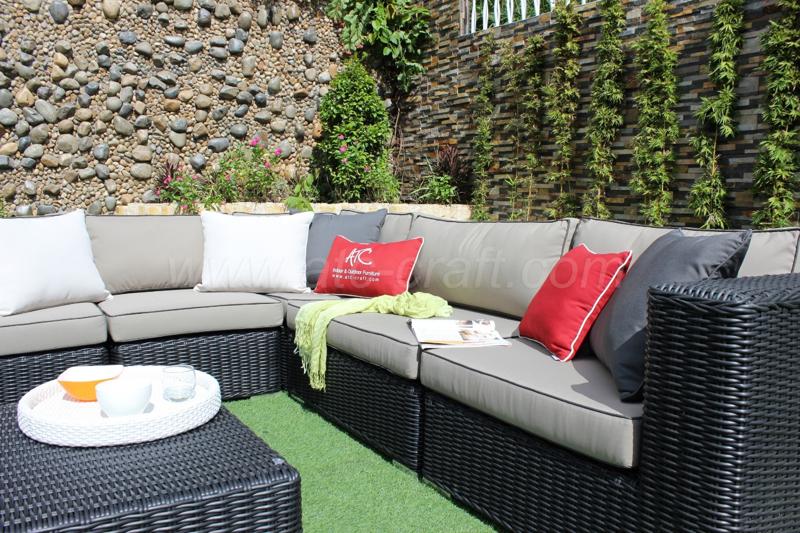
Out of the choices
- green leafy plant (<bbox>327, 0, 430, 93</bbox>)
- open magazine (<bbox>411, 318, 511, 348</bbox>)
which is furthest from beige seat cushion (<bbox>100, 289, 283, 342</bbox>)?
green leafy plant (<bbox>327, 0, 430, 93</bbox>)

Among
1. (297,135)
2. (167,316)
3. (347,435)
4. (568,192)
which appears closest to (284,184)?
(297,135)

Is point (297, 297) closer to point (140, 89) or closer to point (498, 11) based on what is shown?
point (140, 89)

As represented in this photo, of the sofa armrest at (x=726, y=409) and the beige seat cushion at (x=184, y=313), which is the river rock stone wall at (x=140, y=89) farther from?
the sofa armrest at (x=726, y=409)

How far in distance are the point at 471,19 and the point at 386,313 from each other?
4.49m

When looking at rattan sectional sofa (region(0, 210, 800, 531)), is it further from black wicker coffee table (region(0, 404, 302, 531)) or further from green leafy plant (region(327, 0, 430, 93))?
green leafy plant (region(327, 0, 430, 93))

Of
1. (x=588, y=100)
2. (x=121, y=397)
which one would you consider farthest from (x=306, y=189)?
(x=121, y=397)

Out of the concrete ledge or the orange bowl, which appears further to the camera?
the concrete ledge

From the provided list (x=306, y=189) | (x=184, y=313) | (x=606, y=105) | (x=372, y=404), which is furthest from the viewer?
(x=306, y=189)

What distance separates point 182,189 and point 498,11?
3.41 m

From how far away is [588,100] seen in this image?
5324 millimetres

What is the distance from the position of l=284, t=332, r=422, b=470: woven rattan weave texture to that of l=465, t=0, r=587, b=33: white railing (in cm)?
422

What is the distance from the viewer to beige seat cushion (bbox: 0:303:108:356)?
2760 millimetres

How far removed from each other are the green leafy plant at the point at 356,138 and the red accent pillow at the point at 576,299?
453cm

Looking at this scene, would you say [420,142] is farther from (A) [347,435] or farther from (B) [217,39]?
(A) [347,435]
